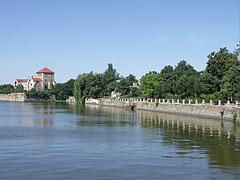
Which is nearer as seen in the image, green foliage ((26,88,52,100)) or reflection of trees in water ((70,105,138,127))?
reflection of trees in water ((70,105,138,127))

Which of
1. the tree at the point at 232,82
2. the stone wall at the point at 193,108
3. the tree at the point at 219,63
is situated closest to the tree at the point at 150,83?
the stone wall at the point at 193,108

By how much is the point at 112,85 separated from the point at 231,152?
12939 centimetres

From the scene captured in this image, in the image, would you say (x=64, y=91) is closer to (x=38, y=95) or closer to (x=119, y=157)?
(x=38, y=95)

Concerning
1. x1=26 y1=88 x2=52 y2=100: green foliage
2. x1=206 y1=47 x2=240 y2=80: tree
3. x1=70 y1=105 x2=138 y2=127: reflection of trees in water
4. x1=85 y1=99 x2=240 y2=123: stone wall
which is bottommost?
x1=70 y1=105 x2=138 y2=127: reflection of trees in water

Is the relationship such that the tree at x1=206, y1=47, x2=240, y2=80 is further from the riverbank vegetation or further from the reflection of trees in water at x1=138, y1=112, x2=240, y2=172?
the reflection of trees in water at x1=138, y1=112, x2=240, y2=172

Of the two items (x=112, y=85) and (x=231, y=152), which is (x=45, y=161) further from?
(x=112, y=85)

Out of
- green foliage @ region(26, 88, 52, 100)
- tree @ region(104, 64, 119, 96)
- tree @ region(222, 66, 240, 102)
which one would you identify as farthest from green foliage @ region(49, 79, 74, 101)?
tree @ region(222, 66, 240, 102)

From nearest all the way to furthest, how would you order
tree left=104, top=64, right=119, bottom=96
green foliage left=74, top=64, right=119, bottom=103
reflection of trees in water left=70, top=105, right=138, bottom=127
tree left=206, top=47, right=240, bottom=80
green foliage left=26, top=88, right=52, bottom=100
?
reflection of trees in water left=70, top=105, right=138, bottom=127 → tree left=206, top=47, right=240, bottom=80 → green foliage left=74, top=64, right=119, bottom=103 → tree left=104, top=64, right=119, bottom=96 → green foliage left=26, top=88, right=52, bottom=100

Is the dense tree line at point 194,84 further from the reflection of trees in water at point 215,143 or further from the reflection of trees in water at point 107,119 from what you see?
the reflection of trees in water at point 215,143

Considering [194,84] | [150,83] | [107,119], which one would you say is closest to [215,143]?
[107,119]

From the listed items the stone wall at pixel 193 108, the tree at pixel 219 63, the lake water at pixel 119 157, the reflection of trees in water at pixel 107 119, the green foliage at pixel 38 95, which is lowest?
the lake water at pixel 119 157

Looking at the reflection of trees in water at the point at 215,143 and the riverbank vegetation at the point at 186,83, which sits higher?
the riverbank vegetation at the point at 186,83

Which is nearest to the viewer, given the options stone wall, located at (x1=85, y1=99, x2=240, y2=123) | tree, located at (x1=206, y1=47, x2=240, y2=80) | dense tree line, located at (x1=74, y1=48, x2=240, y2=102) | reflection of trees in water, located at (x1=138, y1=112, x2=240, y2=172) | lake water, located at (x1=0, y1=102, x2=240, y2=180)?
lake water, located at (x1=0, y1=102, x2=240, y2=180)

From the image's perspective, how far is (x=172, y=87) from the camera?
7844 centimetres
